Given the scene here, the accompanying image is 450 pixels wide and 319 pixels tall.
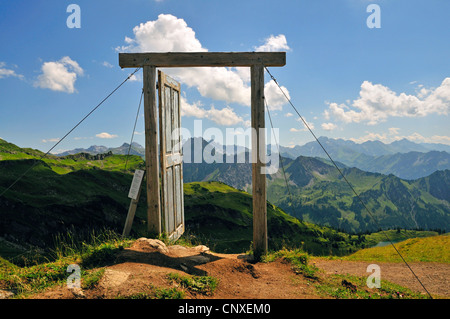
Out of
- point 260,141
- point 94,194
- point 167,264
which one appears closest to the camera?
point 167,264

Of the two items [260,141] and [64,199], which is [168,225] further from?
[64,199]

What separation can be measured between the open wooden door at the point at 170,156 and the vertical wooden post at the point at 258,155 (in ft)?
12.2

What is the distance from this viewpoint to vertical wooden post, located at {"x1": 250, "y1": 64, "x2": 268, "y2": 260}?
33.6ft

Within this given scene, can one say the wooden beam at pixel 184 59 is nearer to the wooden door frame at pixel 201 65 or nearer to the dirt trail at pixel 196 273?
the wooden door frame at pixel 201 65

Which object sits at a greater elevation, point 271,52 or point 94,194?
point 271,52

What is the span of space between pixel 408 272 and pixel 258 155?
876 cm

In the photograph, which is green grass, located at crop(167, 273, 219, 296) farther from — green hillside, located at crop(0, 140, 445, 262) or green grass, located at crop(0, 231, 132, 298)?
green hillside, located at crop(0, 140, 445, 262)

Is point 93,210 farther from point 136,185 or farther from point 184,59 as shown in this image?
point 184,59

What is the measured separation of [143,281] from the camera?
648 cm

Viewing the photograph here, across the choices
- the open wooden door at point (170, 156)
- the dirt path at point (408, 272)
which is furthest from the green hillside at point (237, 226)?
the open wooden door at point (170, 156)

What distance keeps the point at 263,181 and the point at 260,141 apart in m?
1.57

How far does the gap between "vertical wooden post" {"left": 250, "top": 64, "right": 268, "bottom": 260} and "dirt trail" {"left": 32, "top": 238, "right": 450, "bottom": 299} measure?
101cm

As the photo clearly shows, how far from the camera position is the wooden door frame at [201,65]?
33.8 ft
